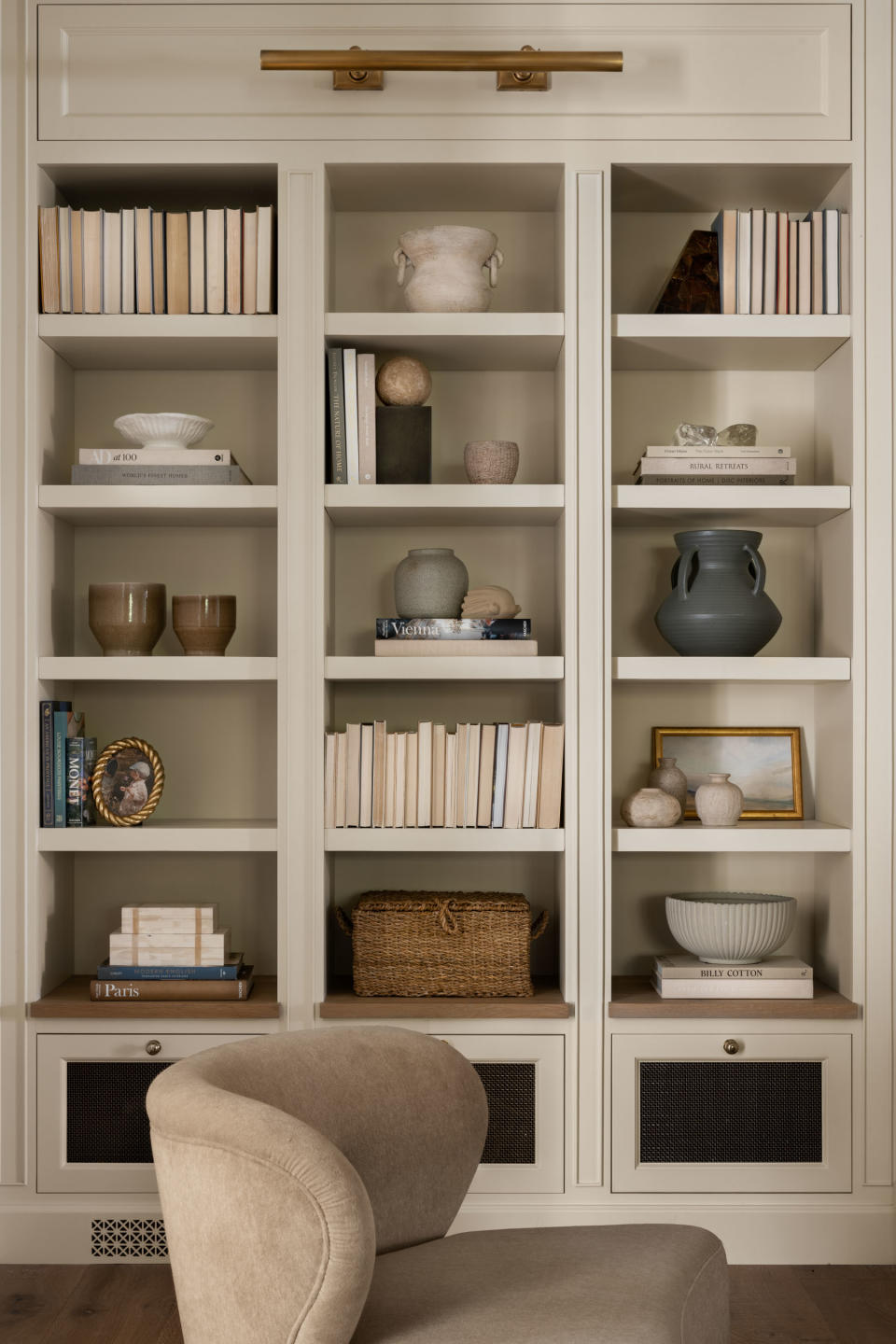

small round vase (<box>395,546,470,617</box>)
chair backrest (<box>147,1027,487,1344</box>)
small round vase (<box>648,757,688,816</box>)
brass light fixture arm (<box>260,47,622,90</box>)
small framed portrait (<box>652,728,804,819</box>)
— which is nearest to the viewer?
chair backrest (<box>147,1027,487,1344</box>)

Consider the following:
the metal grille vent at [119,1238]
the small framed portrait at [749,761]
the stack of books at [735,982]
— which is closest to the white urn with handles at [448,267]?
the small framed portrait at [749,761]

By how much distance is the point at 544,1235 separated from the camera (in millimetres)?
1714

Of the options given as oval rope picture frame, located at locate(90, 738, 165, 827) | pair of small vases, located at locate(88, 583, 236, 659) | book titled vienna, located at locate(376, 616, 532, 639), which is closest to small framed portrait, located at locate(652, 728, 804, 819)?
book titled vienna, located at locate(376, 616, 532, 639)

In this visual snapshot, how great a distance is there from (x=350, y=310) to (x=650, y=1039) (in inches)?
74.6

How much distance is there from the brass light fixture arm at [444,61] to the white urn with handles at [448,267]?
0.33 metres

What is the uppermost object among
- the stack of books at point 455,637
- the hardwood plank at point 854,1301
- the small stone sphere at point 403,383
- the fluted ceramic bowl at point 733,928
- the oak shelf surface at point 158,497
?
the small stone sphere at point 403,383

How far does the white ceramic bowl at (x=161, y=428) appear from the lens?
103 inches

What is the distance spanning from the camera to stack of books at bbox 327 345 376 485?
261 cm

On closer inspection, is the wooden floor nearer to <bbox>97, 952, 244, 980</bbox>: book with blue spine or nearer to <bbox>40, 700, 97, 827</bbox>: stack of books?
<bbox>97, 952, 244, 980</bbox>: book with blue spine

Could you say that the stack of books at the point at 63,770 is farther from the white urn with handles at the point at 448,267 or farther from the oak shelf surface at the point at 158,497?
the white urn with handles at the point at 448,267

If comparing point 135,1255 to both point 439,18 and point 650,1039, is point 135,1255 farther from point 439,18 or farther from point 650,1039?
point 439,18

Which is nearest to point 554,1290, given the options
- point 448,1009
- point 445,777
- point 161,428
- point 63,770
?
point 448,1009

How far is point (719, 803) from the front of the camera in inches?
104

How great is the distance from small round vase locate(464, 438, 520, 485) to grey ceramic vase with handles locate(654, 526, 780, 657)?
0.43 meters
